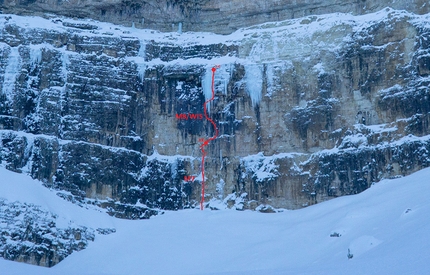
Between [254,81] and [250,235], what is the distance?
11213 mm

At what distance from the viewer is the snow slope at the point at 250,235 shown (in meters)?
23.3

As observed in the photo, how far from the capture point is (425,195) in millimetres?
26062

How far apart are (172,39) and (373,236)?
22.0 meters

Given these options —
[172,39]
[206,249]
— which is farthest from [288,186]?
[172,39]

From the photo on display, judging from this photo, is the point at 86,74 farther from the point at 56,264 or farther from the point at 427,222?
the point at 427,222

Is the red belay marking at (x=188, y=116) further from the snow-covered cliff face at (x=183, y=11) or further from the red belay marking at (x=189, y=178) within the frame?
the snow-covered cliff face at (x=183, y=11)

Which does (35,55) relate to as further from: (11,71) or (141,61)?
(141,61)

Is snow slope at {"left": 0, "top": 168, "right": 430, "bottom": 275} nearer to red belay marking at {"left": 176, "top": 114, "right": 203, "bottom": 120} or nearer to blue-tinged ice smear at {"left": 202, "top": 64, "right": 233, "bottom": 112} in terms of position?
red belay marking at {"left": 176, "top": 114, "right": 203, "bottom": 120}

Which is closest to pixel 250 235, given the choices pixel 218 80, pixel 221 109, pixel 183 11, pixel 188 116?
pixel 221 109

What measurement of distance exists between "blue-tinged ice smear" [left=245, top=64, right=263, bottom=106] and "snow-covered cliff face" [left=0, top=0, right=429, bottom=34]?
14.0 ft

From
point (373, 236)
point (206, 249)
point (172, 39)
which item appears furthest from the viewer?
point (172, 39)

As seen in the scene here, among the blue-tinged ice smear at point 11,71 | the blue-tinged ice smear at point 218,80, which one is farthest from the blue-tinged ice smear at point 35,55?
Answer: the blue-tinged ice smear at point 218,80

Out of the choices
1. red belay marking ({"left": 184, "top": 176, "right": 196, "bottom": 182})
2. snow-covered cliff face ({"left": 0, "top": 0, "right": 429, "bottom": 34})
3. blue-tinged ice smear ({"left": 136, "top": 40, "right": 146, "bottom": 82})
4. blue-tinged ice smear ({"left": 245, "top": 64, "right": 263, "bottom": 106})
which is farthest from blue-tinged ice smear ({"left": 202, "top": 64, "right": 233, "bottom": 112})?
red belay marking ({"left": 184, "top": 176, "right": 196, "bottom": 182})

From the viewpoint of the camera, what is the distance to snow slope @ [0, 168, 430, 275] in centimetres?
2331
